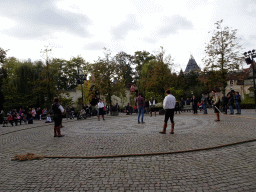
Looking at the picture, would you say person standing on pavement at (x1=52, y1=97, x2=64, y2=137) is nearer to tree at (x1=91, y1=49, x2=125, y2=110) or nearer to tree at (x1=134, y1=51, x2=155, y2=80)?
tree at (x1=91, y1=49, x2=125, y2=110)

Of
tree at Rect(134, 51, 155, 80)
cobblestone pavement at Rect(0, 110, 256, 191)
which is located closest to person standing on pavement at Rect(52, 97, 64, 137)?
cobblestone pavement at Rect(0, 110, 256, 191)

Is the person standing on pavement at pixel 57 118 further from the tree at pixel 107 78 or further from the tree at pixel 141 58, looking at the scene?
the tree at pixel 141 58

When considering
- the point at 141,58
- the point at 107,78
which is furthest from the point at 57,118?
the point at 141,58

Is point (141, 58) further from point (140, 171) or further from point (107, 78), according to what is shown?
point (140, 171)

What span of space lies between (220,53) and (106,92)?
54.1 ft

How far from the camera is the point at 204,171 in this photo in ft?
13.3

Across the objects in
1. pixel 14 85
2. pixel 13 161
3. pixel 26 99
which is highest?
pixel 14 85

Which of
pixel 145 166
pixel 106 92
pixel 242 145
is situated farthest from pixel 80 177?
pixel 106 92

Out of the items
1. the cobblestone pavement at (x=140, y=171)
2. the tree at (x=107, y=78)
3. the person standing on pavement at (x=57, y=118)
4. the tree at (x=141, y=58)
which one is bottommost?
the cobblestone pavement at (x=140, y=171)

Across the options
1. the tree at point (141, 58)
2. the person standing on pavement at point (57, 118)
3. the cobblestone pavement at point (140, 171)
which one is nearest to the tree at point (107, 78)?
the person standing on pavement at point (57, 118)

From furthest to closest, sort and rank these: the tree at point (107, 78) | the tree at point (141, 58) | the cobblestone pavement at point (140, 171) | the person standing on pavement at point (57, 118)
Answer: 1. the tree at point (141, 58)
2. the tree at point (107, 78)
3. the person standing on pavement at point (57, 118)
4. the cobblestone pavement at point (140, 171)

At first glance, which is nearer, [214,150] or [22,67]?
[214,150]

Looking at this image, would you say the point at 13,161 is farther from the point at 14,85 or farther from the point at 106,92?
the point at 14,85

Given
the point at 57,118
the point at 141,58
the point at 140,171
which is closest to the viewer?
the point at 140,171
